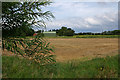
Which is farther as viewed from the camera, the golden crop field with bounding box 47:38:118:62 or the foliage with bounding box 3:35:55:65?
the golden crop field with bounding box 47:38:118:62

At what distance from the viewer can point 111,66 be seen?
3891 millimetres

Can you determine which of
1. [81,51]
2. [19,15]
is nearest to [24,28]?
[19,15]

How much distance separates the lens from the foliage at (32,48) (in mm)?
2727

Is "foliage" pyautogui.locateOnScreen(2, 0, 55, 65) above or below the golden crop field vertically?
above

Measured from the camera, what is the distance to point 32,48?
2879mm

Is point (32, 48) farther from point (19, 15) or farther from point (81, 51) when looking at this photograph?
point (81, 51)

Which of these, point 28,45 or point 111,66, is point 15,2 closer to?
point 28,45

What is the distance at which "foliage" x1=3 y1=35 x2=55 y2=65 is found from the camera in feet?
8.95


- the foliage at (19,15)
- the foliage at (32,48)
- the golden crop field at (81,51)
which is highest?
the foliage at (19,15)

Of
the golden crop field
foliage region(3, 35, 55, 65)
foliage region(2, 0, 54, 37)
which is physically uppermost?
foliage region(2, 0, 54, 37)

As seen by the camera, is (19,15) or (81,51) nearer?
(19,15)

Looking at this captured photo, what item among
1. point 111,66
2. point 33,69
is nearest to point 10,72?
point 33,69

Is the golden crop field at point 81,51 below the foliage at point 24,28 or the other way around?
below

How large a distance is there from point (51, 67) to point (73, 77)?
59cm
